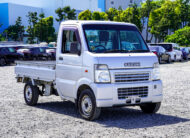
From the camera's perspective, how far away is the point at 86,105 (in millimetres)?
8438

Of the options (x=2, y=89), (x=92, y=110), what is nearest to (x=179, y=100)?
(x=92, y=110)

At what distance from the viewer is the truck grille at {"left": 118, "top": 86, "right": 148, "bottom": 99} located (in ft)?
26.7

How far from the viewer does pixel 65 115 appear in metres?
9.17

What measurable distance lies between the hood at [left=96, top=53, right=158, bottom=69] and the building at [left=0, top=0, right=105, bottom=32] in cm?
11105

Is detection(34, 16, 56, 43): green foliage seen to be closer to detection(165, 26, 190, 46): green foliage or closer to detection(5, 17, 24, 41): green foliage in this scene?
detection(5, 17, 24, 41): green foliage

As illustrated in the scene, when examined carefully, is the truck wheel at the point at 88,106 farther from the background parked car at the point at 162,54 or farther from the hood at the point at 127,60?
the background parked car at the point at 162,54

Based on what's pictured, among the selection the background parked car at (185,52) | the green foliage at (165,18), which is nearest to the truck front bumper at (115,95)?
the background parked car at (185,52)

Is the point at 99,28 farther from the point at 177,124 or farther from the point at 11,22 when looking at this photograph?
the point at 11,22

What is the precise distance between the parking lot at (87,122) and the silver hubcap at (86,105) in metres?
0.22

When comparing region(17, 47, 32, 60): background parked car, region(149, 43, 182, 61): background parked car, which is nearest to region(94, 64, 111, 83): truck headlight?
region(17, 47, 32, 60): background parked car

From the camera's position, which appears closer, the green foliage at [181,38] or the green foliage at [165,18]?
the green foliage at [181,38]

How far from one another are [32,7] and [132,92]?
410 feet

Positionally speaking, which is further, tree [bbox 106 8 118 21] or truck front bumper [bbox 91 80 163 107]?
tree [bbox 106 8 118 21]

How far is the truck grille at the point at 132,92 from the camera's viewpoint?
8.12 metres
